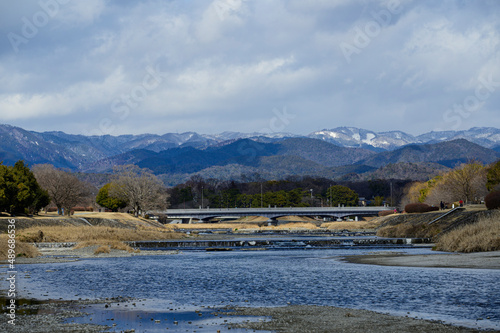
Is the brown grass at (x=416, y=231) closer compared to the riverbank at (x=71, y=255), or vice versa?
the riverbank at (x=71, y=255)

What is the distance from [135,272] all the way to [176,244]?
4192 centimetres

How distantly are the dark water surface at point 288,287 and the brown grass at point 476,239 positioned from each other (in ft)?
39.5

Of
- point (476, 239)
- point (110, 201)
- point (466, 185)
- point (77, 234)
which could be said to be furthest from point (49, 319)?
point (110, 201)

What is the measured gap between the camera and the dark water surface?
2206 cm

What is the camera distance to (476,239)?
46.9 m

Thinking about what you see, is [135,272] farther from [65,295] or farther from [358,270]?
[358,270]

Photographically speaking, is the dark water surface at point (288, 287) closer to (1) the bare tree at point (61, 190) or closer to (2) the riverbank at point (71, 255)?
(2) the riverbank at point (71, 255)

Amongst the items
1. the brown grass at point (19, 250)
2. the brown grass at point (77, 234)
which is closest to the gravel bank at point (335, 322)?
the brown grass at point (19, 250)

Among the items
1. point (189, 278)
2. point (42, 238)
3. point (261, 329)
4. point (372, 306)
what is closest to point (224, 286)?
point (189, 278)

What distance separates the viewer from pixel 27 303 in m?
23.4

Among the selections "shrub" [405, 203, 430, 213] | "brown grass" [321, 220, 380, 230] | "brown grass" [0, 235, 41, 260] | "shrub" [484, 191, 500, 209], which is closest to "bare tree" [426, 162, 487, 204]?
"shrub" [405, 203, 430, 213]

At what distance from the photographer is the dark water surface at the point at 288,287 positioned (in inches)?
869

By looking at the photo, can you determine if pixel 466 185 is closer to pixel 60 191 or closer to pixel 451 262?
pixel 60 191

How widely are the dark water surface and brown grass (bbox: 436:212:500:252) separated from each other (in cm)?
1203
